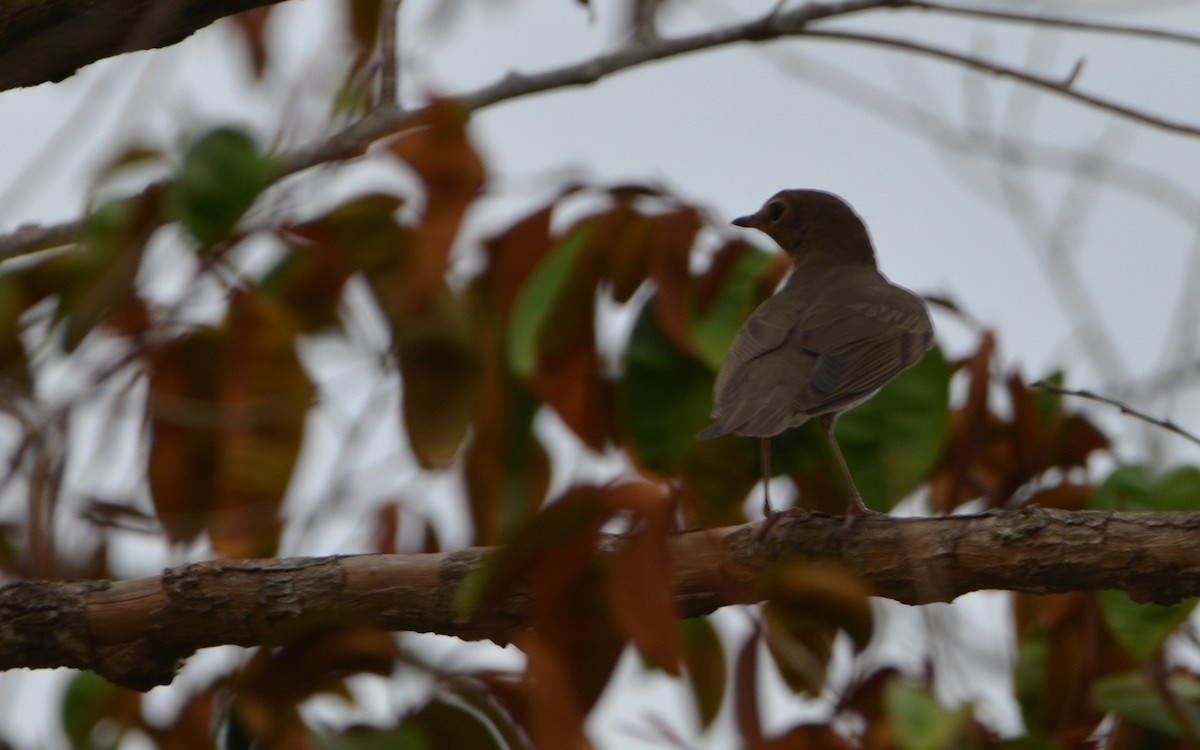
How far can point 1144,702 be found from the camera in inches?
143

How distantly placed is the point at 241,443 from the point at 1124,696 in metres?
2.47

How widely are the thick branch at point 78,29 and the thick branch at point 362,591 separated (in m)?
1.27

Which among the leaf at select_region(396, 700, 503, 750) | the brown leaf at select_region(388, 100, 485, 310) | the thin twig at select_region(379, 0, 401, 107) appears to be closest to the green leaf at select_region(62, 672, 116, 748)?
the leaf at select_region(396, 700, 503, 750)

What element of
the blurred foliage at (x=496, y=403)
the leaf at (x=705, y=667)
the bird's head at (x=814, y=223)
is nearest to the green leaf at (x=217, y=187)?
the blurred foliage at (x=496, y=403)

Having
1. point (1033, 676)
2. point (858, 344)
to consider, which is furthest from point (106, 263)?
point (1033, 676)

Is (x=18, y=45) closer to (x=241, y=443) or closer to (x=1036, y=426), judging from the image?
(x=241, y=443)

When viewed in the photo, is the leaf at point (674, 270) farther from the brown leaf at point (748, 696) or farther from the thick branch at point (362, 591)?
the brown leaf at point (748, 696)

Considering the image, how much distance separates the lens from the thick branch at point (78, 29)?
299 cm

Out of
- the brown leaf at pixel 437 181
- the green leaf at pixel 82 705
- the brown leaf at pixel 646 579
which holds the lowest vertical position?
the green leaf at pixel 82 705

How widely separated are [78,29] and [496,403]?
1542 millimetres

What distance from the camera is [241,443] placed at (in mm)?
4203

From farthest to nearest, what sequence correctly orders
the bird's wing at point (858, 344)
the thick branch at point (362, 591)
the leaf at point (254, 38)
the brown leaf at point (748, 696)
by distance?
the leaf at point (254, 38)
the bird's wing at point (858, 344)
the thick branch at point (362, 591)
the brown leaf at point (748, 696)

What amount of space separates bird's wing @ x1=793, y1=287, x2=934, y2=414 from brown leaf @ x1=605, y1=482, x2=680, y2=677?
4.39 feet

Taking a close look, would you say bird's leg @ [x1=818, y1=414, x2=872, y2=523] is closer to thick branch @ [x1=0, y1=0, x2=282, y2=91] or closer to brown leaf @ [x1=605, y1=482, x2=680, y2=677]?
brown leaf @ [x1=605, y1=482, x2=680, y2=677]
